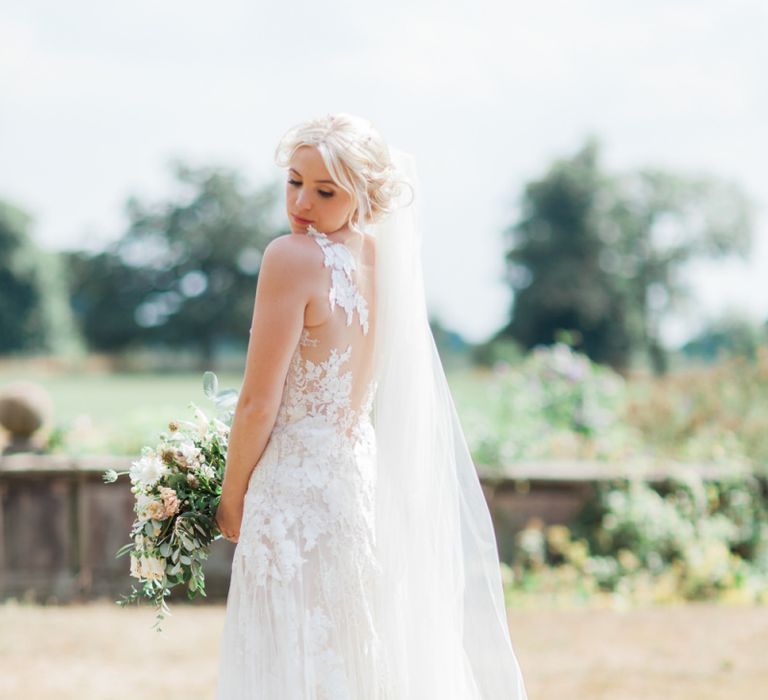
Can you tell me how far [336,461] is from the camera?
254 centimetres

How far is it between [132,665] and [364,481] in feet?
9.87

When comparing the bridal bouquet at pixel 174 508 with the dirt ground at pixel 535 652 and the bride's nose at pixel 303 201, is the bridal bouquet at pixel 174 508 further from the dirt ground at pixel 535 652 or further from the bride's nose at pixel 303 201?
the dirt ground at pixel 535 652

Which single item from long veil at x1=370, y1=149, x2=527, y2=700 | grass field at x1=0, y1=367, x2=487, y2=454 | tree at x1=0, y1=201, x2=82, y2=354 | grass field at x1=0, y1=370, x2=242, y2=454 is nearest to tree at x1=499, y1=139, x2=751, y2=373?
grass field at x1=0, y1=367, x2=487, y2=454

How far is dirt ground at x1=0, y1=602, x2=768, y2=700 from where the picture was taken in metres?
4.60

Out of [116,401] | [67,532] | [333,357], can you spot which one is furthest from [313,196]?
[116,401]

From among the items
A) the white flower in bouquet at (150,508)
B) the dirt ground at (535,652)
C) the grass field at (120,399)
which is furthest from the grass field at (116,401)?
the white flower in bouquet at (150,508)

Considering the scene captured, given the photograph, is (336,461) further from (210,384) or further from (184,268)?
(184,268)

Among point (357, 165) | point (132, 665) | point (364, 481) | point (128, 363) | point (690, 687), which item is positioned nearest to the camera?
point (357, 165)

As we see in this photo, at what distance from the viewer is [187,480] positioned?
263 cm

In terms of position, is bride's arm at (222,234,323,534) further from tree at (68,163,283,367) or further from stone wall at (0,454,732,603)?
tree at (68,163,283,367)

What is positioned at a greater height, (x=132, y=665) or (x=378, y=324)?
(x=378, y=324)

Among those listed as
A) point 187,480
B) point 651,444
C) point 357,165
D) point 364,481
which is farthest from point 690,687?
point 651,444

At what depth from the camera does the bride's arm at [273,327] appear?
2.35m

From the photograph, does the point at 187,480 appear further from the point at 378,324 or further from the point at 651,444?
the point at 651,444
